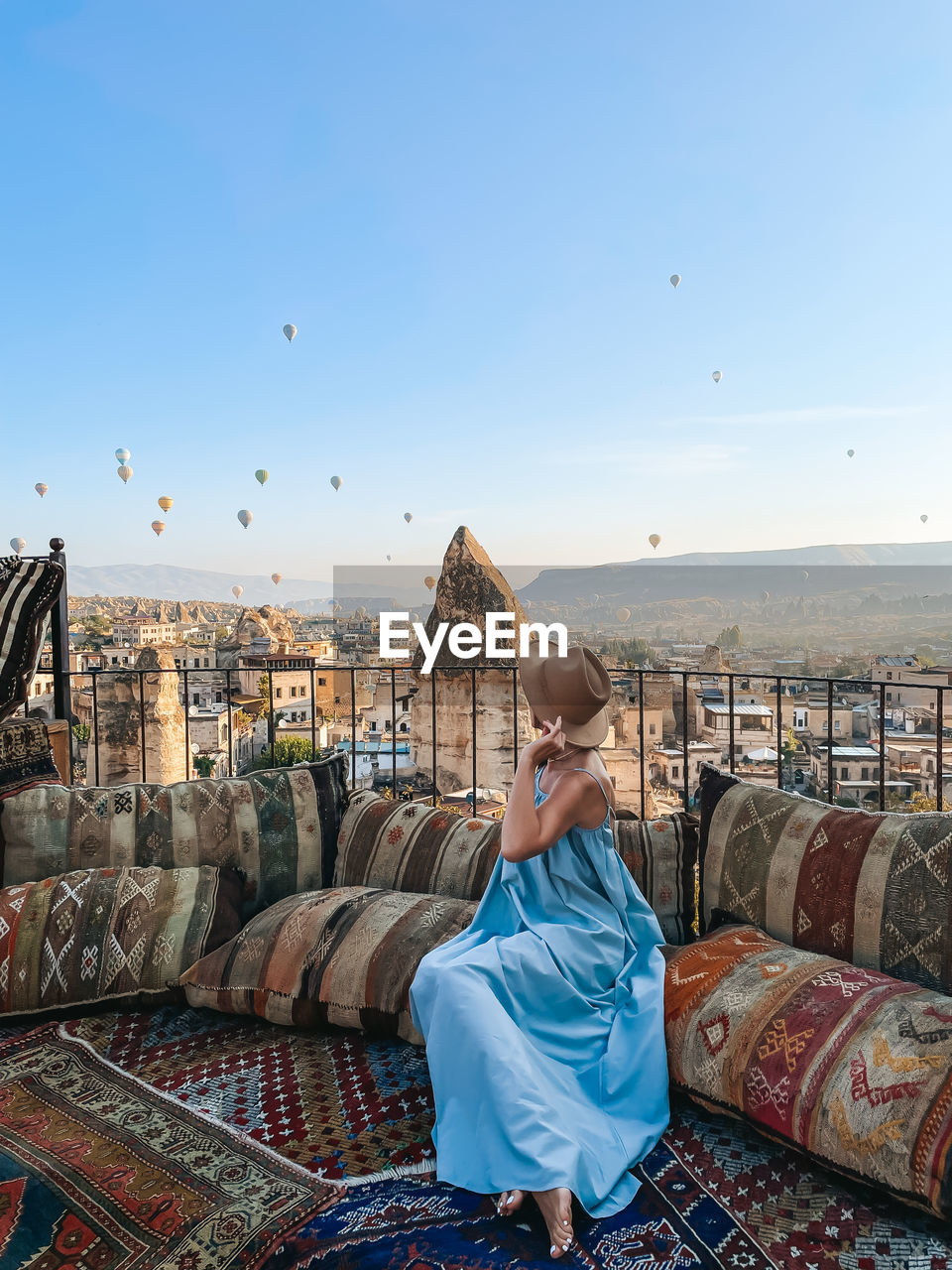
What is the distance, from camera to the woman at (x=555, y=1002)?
1363 millimetres

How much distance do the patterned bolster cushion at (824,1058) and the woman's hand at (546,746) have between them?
0.61 meters

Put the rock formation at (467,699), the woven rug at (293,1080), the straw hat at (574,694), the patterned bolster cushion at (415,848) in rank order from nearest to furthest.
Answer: the woven rug at (293,1080) → the straw hat at (574,694) → the patterned bolster cushion at (415,848) → the rock formation at (467,699)

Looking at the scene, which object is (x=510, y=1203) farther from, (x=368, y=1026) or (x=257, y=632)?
(x=257, y=632)

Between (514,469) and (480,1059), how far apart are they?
22386 mm

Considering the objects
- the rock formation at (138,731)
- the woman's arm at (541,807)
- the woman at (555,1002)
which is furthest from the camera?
the rock formation at (138,731)

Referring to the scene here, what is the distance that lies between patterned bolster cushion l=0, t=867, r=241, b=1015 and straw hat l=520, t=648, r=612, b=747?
1.24 m

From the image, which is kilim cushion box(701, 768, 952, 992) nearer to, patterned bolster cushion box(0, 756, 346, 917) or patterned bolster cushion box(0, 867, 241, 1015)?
patterned bolster cushion box(0, 756, 346, 917)

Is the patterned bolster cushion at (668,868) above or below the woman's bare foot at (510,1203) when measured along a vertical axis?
above

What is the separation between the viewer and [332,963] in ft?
6.69

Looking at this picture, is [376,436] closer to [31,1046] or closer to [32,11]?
[32,11]

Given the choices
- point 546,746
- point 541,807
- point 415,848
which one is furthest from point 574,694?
point 415,848

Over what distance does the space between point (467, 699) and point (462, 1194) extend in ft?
15.0

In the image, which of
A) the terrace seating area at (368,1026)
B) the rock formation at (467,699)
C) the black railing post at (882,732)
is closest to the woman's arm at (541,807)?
the terrace seating area at (368,1026)

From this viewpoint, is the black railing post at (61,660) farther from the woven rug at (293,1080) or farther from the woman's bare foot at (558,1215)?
the woman's bare foot at (558,1215)
